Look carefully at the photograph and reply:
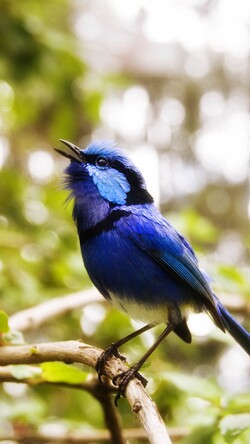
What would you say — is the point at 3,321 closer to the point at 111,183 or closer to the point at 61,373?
the point at 61,373

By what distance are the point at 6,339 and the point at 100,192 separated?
2.90 feet

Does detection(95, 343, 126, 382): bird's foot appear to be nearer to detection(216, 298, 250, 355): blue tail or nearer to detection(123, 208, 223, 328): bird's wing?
detection(123, 208, 223, 328): bird's wing

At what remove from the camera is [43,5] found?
5.41 meters

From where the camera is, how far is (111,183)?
2.87 metres

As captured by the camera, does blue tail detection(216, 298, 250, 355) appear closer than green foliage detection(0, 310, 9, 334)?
No

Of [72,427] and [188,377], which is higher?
[72,427]

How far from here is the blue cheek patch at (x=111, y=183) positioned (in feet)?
9.27

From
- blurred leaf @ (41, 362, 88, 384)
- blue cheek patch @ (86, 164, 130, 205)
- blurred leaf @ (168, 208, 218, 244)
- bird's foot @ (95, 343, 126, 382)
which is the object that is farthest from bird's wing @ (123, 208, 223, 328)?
blurred leaf @ (168, 208, 218, 244)

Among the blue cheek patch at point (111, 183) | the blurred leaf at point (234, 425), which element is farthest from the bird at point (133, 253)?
the blurred leaf at point (234, 425)

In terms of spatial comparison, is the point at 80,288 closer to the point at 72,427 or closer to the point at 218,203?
the point at 72,427

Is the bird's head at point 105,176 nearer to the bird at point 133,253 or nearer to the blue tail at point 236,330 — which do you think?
the bird at point 133,253

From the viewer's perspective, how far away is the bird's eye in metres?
3.01

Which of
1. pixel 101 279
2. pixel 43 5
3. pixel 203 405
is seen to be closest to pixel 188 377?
pixel 203 405

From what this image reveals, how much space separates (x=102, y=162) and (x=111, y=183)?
0.19 metres
